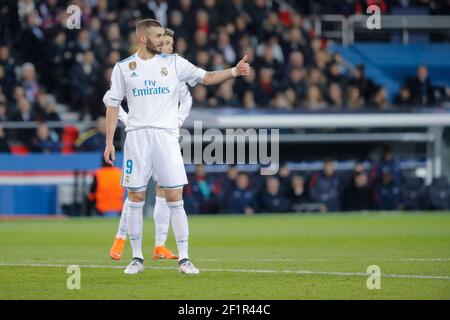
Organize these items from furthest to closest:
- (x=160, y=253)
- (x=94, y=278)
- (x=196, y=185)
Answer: (x=196, y=185)
(x=160, y=253)
(x=94, y=278)

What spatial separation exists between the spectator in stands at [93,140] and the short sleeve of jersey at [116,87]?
12.4 meters

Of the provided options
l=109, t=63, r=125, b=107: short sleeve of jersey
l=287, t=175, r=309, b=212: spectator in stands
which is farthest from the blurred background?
l=109, t=63, r=125, b=107: short sleeve of jersey

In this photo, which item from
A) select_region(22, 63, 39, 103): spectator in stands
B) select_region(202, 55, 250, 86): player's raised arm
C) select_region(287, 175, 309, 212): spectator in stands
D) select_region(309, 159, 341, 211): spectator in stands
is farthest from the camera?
select_region(309, 159, 341, 211): spectator in stands

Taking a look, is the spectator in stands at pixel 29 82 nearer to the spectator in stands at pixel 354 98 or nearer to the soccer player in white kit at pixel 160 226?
the spectator in stands at pixel 354 98

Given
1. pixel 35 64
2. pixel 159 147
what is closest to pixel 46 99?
pixel 35 64

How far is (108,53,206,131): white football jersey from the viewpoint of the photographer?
1120 cm

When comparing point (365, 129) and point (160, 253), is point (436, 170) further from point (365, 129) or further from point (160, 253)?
point (160, 253)

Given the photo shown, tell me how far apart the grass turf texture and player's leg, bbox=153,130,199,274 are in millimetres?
306

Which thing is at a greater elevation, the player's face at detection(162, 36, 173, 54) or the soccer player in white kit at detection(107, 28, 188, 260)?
the player's face at detection(162, 36, 173, 54)

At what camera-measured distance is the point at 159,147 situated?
11219mm

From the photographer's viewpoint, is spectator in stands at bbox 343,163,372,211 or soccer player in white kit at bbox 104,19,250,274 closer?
soccer player in white kit at bbox 104,19,250,274

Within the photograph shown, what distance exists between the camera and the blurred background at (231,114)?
23.6 m

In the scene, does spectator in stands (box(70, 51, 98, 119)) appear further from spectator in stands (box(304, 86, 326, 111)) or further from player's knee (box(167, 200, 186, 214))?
player's knee (box(167, 200, 186, 214))
